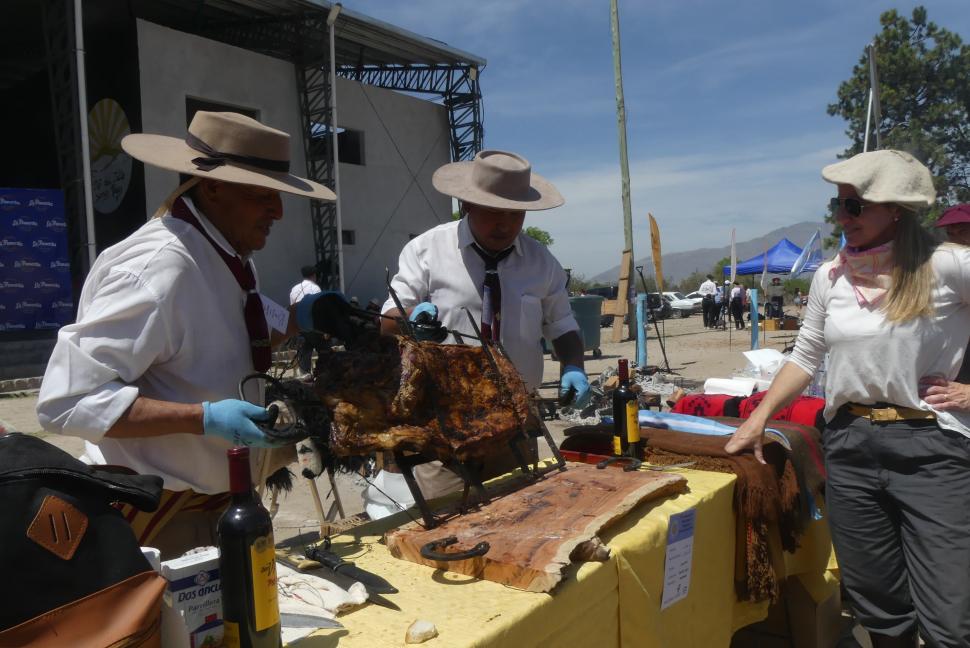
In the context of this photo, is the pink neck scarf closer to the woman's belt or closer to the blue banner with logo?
the woman's belt

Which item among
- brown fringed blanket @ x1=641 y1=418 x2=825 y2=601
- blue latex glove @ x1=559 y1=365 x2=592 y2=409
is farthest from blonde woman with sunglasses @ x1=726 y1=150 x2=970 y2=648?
blue latex glove @ x1=559 y1=365 x2=592 y2=409

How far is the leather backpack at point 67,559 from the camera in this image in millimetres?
1039

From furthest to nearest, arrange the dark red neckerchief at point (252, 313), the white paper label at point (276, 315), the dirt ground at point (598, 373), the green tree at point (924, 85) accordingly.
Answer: the green tree at point (924, 85), the dirt ground at point (598, 373), the white paper label at point (276, 315), the dark red neckerchief at point (252, 313)

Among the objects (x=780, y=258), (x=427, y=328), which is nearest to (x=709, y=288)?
(x=780, y=258)

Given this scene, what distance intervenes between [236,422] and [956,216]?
4.60 metres

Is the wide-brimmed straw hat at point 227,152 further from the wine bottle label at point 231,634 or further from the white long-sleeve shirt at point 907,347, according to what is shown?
the white long-sleeve shirt at point 907,347

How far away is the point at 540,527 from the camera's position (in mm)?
2027

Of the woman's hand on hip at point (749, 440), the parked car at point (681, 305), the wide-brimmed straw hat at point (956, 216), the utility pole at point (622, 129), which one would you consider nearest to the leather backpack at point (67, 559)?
the woman's hand on hip at point (749, 440)

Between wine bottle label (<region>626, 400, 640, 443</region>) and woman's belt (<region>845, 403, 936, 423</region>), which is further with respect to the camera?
wine bottle label (<region>626, 400, 640, 443</region>)

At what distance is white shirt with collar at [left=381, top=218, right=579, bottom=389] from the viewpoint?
9.96 ft

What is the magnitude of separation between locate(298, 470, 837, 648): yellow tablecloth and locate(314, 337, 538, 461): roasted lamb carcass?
1.14 feet

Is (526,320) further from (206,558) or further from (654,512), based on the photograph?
(206,558)

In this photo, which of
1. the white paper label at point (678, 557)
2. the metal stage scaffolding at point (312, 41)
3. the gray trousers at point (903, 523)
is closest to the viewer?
the white paper label at point (678, 557)

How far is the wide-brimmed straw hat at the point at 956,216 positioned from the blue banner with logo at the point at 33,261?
12554 mm
